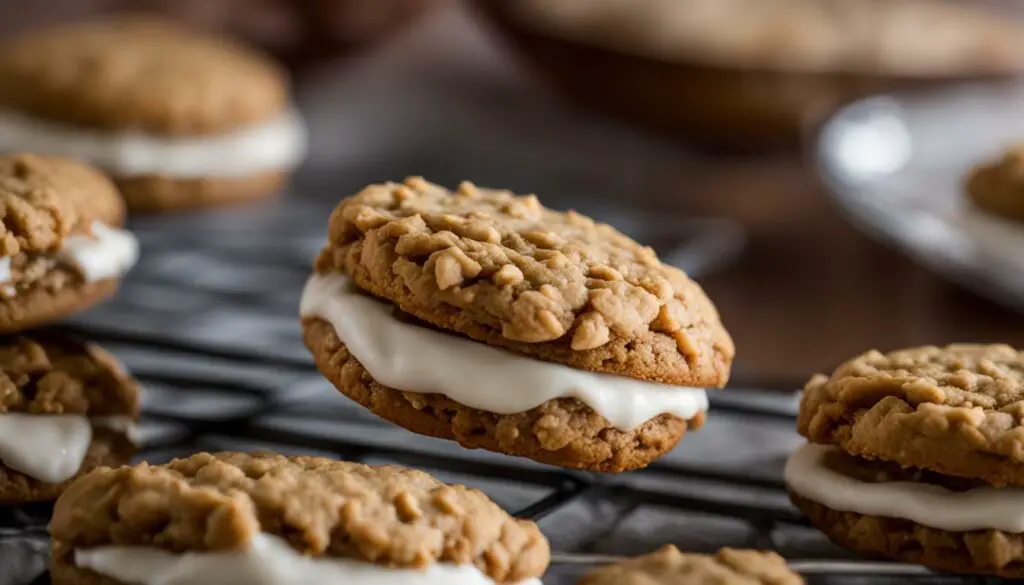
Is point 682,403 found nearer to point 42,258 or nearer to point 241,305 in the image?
point 42,258

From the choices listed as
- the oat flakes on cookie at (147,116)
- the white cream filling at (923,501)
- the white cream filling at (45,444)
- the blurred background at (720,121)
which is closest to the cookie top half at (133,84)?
the oat flakes on cookie at (147,116)

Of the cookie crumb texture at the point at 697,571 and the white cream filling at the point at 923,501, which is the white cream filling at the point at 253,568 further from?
the white cream filling at the point at 923,501

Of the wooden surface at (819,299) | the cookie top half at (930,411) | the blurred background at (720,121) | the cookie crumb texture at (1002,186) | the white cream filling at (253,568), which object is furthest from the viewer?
the blurred background at (720,121)

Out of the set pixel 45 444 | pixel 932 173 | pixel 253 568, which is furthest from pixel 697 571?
pixel 932 173

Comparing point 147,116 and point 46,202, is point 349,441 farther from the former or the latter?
point 147,116

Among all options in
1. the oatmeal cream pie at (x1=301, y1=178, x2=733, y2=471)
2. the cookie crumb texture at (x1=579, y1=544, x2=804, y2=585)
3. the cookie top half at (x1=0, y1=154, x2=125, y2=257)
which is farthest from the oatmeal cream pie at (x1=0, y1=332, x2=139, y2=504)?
the cookie crumb texture at (x1=579, y1=544, x2=804, y2=585)

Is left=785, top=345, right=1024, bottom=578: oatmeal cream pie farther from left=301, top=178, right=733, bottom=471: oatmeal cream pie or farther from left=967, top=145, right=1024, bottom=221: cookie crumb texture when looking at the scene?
left=967, top=145, right=1024, bottom=221: cookie crumb texture
